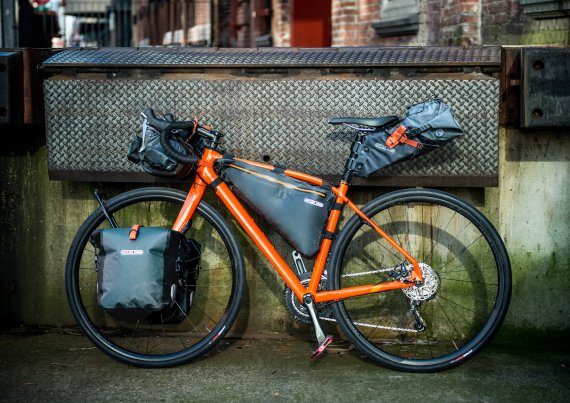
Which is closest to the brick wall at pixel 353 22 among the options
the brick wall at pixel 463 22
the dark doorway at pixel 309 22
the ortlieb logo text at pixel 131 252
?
the dark doorway at pixel 309 22

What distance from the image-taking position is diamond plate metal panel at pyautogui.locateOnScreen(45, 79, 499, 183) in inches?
188

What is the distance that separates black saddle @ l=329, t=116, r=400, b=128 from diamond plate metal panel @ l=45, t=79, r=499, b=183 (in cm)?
32

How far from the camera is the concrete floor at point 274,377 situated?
426 cm

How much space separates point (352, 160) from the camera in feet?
14.8

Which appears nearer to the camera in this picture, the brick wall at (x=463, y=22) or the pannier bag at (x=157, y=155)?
the pannier bag at (x=157, y=155)

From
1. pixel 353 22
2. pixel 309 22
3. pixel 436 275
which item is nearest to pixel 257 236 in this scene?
pixel 436 275

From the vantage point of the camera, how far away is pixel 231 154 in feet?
15.6

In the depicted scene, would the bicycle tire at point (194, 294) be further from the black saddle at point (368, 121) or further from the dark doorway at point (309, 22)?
the dark doorway at point (309, 22)

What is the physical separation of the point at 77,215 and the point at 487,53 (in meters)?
2.26

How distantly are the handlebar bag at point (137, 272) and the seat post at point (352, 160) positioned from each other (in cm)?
82

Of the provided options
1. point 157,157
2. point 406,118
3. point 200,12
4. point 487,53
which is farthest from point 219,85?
point 200,12

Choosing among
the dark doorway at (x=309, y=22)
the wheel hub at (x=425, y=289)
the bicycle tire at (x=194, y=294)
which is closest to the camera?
the wheel hub at (x=425, y=289)

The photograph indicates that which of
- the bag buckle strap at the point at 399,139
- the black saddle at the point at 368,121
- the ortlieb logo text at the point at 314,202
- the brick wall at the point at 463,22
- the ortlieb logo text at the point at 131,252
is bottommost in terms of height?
the ortlieb logo text at the point at 131,252

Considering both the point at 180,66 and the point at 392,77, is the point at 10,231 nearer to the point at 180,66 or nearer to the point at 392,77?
the point at 180,66
